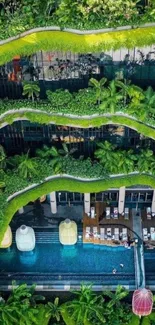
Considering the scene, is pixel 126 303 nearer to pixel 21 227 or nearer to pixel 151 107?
pixel 21 227

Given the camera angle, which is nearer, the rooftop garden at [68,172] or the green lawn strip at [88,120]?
the green lawn strip at [88,120]

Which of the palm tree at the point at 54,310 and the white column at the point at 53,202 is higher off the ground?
the white column at the point at 53,202

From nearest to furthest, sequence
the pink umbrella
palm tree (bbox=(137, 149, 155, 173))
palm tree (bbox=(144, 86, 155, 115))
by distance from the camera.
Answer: palm tree (bbox=(144, 86, 155, 115)) → the pink umbrella → palm tree (bbox=(137, 149, 155, 173))

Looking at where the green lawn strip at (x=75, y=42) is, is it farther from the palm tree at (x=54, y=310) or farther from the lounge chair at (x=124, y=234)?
the palm tree at (x=54, y=310)

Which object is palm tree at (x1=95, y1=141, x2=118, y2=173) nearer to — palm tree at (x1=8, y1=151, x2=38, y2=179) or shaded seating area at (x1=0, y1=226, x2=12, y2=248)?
palm tree at (x1=8, y1=151, x2=38, y2=179)

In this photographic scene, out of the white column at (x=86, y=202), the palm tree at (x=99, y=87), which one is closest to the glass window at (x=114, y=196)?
the white column at (x=86, y=202)

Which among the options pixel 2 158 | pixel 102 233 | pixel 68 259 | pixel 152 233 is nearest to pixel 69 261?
pixel 68 259

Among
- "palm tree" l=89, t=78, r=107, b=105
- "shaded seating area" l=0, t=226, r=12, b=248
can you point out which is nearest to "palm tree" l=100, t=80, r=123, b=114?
"palm tree" l=89, t=78, r=107, b=105
